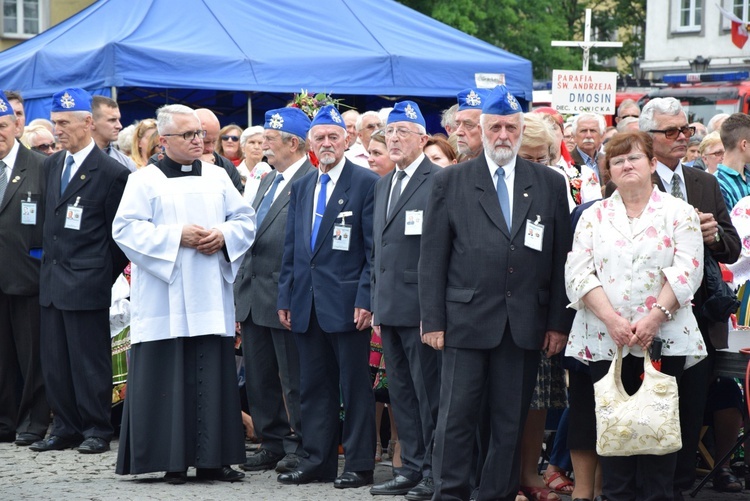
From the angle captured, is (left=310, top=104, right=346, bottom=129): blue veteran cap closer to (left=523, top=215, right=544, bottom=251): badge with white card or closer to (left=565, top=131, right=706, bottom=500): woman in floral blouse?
(left=523, top=215, right=544, bottom=251): badge with white card

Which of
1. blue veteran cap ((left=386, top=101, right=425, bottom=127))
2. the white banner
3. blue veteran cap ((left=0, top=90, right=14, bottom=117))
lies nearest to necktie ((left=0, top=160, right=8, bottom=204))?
blue veteran cap ((left=0, top=90, right=14, bottom=117))

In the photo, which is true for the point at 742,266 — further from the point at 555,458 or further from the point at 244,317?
the point at 244,317

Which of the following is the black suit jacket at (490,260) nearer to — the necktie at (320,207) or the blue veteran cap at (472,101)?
the blue veteran cap at (472,101)

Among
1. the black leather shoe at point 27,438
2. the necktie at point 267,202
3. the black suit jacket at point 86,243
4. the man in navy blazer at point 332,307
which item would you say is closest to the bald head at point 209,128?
the black suit jacket at point 86,243

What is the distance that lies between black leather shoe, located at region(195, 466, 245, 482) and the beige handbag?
267 cm

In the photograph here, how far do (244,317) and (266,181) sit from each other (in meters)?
0.97

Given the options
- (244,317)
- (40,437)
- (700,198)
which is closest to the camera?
(700,198)

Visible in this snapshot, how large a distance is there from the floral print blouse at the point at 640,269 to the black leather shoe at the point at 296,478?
2125mm

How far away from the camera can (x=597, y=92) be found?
17.2m

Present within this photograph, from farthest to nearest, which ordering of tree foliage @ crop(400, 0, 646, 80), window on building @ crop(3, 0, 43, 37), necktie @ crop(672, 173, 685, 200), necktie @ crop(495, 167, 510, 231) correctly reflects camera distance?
tree foliage @ crop(400, 0, 646, 80) → window on building @ crop(3, 0, 43, 37) → necktie @ crop(672, 173, 685, 200) → necktie @ crop(495, 167, 510, 231)

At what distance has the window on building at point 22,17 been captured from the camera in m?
32.7

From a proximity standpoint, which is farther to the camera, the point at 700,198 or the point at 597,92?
the point at 597,92

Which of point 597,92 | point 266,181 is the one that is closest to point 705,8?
point 597,92

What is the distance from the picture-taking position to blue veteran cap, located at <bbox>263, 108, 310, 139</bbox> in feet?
27.6
